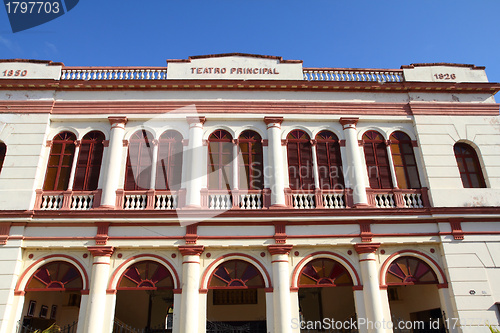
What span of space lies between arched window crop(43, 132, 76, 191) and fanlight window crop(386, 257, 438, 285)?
10.6 m

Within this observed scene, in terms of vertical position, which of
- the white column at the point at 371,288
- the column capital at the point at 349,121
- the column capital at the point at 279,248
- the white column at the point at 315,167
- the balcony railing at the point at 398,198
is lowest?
the white column at the point at 371,288

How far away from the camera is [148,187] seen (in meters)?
12.6

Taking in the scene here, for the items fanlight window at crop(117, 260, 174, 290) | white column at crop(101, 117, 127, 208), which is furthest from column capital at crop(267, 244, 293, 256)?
white column at crop(101, 117, 127, 208)

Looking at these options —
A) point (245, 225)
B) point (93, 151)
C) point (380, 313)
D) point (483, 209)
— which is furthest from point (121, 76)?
point (483, 209)

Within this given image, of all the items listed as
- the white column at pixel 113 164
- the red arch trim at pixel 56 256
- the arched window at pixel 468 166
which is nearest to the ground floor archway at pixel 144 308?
the red arch trim at pixel 56 256

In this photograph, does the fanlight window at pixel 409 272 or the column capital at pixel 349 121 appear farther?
the column capital at pixel 349 121

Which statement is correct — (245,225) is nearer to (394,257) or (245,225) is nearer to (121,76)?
(394,257)

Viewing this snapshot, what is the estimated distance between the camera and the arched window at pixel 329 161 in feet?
42.6

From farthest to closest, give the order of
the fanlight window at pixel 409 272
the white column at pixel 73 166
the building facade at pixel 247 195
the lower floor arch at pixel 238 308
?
Answer: the lower floor arch at pixel 238 308 < the white column at pixel 73 166 < the fanlight window at pixel 409 272 < the building facade at pixel 247 195

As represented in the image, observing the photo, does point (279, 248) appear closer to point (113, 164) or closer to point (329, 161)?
point (329, 161)

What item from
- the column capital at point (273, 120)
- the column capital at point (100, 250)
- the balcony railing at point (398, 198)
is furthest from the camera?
the column capital at point (273, 120)

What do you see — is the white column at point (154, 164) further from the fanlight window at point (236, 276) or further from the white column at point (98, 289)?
the fanlight window at point (236, 276)

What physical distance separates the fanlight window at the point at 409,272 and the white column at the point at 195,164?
20.5 ft

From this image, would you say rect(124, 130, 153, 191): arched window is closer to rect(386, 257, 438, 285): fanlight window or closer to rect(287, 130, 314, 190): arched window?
rect(287, 130, 314, 190): arched window
